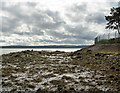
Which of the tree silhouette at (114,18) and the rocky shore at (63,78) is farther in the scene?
the tree silhouette at (114,18)

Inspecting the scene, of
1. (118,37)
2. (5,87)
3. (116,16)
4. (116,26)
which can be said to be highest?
(116,16)

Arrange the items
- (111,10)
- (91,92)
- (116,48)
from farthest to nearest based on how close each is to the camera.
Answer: (111,10) < (116,48) < (91,92)

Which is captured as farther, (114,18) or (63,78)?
(114,18)

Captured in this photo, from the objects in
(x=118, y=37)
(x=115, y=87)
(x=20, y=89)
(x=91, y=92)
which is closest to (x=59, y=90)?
(x=91, y=92)

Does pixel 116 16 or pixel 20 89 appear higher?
pixel 116 16

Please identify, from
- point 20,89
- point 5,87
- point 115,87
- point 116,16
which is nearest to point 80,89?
point 115,87

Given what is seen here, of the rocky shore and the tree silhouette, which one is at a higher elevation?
the tree silhouette

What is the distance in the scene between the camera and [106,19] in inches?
2512

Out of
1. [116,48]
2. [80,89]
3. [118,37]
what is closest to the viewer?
[80,89]

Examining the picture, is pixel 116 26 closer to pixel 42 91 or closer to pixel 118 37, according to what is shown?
pixel 118 37

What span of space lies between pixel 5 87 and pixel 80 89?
21.3 feet

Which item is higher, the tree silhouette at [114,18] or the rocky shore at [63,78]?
the tree silhouette at [114,18]

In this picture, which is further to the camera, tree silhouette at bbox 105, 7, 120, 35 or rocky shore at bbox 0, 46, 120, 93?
tree silhouette at bbox 105, 7, 120, 35

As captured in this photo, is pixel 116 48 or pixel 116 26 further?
pixel 116 26
